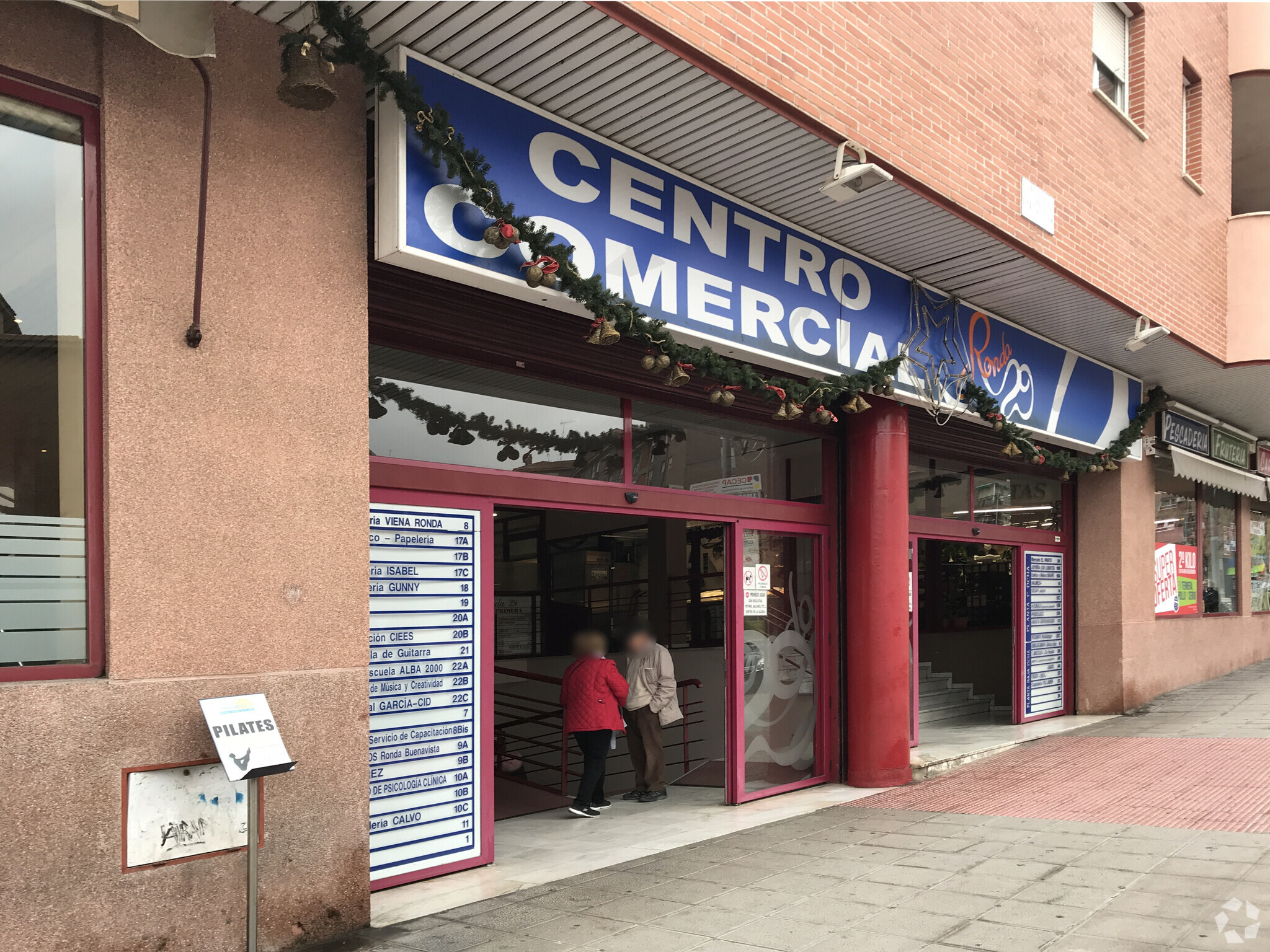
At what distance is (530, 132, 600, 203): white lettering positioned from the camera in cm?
607

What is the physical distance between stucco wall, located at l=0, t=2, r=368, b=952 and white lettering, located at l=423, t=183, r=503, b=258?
1.28ft

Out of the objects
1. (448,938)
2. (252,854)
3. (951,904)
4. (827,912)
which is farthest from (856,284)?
(252,854)

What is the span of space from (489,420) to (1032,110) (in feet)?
20.5

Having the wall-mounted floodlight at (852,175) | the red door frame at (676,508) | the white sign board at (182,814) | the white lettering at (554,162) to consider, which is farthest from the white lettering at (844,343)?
the white sign board at (182,814)

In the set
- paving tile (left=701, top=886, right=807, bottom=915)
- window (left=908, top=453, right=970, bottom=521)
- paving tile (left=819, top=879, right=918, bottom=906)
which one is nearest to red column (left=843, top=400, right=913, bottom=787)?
window (left=908, top=453, right=970, bottom=521)

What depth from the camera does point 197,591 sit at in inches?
186

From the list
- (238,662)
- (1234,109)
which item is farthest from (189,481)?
(1234,109)

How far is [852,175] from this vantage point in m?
6.95

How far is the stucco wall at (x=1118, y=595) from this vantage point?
13.0 m

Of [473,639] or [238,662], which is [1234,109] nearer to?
[473,639]

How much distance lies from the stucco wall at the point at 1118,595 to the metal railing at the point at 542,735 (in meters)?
5.24

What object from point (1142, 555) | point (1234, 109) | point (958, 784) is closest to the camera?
point (958, 784)

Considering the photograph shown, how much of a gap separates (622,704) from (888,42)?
19.3 ft

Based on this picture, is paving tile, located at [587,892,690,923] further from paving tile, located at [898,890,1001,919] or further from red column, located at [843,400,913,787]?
red column, located at [843,400,913,787]
